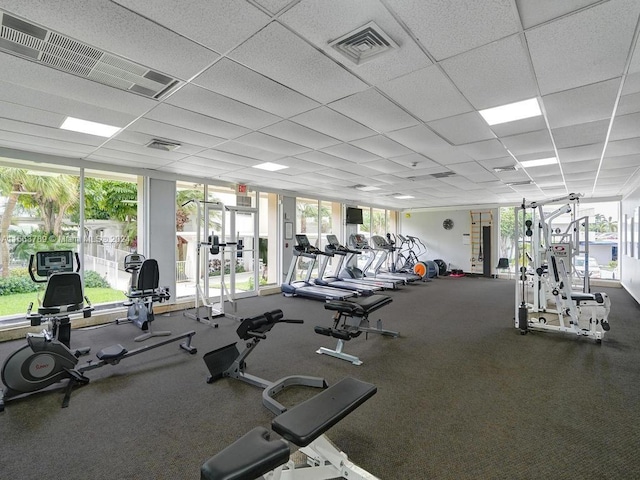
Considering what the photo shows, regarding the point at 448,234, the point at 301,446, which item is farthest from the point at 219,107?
the point at 448,234

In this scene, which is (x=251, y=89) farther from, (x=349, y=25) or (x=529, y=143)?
(x=529, y=143)

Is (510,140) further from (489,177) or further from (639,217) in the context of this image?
(639,217)

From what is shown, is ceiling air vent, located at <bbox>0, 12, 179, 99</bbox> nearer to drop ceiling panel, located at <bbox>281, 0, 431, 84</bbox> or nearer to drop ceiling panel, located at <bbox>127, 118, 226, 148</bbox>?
drop ceiling panel, located at <bbox>127, 118, 226, 148</bbox>

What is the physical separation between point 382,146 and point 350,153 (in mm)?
551

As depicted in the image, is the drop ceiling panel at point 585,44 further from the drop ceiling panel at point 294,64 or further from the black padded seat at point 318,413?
the black padded seat at point 318,413

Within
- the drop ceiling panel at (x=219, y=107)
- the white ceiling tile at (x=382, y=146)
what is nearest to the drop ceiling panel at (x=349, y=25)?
the drop ceiling panel at (x=219, y=107)

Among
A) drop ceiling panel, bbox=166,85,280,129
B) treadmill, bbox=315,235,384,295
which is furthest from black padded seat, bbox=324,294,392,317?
treadmill, bbox=315,235,384,295

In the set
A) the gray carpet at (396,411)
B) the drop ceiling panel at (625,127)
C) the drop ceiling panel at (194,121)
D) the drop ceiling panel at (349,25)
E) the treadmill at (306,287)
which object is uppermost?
the drop ceiling panel at (194,121)

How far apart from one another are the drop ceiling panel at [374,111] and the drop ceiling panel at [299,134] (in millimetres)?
624

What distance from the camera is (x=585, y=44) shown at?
6.73 feet

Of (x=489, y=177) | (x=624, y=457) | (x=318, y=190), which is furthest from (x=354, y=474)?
(x=318, y=190)

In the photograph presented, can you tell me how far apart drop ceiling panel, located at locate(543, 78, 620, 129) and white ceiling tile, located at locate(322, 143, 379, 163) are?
2205 mm

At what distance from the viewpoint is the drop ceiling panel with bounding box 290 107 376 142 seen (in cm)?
326

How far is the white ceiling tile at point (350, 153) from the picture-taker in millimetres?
4438
